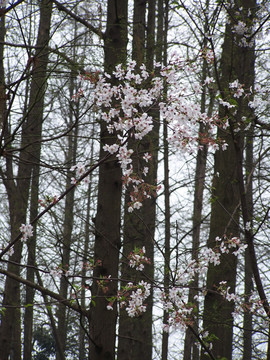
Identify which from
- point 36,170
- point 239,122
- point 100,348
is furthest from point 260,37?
point 36,170

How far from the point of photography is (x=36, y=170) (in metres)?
8.09

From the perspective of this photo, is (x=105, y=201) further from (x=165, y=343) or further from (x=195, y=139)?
(x=165, y=343)

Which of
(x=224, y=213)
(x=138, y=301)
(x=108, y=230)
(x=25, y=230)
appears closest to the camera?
(x=25, y=230)

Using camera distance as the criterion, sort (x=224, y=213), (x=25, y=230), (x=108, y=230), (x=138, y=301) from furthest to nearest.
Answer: (x=224, y=213) → (x=108, y=230) → (x=138, y=301) → (x=25, y=230)

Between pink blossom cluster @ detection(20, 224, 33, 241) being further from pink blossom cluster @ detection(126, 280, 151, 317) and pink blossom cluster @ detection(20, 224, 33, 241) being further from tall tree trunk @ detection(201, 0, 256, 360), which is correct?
tall tree trunk @ detection(201, 0, 256, 360)

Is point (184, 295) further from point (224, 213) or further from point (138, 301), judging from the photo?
point (224, 213)

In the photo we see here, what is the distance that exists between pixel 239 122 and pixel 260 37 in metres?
0.99

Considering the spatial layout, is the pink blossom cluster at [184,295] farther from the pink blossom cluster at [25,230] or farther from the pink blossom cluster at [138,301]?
the pink blossom cluster at [25,230]

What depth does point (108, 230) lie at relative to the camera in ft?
13.3

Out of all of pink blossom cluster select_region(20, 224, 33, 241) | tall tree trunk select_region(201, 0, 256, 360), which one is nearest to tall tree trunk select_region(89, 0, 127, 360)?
pink blossom cluster select_region(20, 224, 33, 241)

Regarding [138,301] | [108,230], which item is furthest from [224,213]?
[138,301]

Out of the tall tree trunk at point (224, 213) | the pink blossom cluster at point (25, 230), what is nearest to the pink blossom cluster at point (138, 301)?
the pink blossom cluster at point (25, 230)

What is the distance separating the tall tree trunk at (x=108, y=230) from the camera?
12.6 feet

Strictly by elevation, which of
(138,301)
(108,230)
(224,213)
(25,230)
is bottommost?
(138,301)
